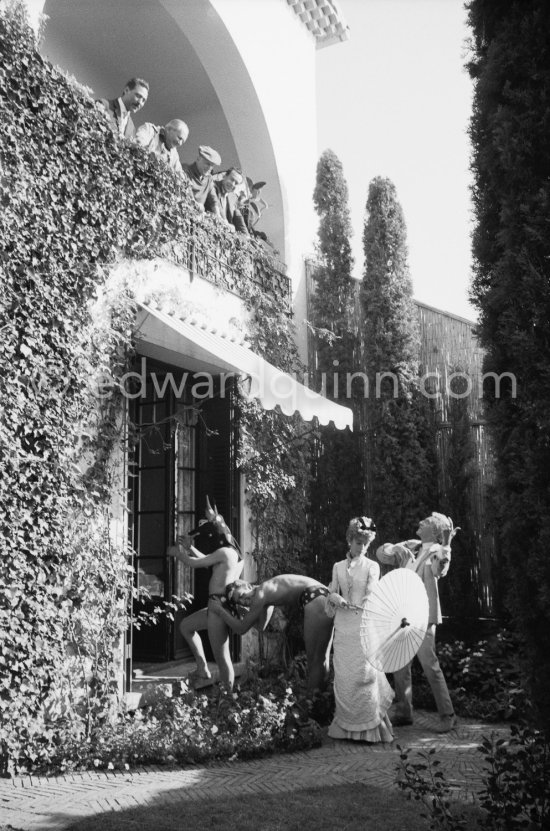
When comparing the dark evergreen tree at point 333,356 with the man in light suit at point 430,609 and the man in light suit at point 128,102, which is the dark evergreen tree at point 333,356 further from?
the man in light suit at point 128,102

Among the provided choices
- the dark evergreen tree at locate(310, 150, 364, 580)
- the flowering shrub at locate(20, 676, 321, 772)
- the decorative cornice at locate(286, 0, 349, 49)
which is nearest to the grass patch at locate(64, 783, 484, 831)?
the flowering shrub at locate(20, 676, 321, 772)

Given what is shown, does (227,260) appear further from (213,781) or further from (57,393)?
(213,781)

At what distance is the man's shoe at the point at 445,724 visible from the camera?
7742 millimetres

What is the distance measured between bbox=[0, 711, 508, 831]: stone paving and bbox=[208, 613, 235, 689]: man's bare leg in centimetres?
136

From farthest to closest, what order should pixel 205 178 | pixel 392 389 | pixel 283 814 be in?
pixel 392 389 < pixel 205 178 < pixel 283 814

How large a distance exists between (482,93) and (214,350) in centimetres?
395

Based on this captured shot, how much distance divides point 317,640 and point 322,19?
12828 millimetres

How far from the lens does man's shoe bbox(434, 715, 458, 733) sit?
7742 millimetres

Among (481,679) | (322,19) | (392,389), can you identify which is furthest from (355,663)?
(322,19)

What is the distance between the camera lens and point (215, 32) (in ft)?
40.4

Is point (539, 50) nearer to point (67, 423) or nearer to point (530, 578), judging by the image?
point (530, 578)

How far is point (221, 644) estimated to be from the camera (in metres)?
8.12

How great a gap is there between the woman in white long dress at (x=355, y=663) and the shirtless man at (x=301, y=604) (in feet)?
1.59

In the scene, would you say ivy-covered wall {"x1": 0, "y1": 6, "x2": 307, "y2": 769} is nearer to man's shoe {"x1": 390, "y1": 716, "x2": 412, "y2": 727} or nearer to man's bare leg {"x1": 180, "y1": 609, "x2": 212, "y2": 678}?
man's bare leg {"x1": 180, "y1": 609, "x2": 212, "y2": 678}
